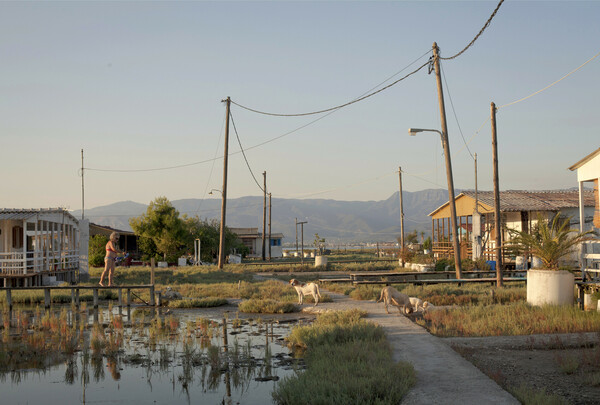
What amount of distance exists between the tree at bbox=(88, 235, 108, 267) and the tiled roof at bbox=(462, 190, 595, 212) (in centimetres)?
2619

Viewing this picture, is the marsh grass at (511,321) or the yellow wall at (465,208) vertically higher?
the yellow wall at (465,208)

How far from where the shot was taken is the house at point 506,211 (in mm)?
31828

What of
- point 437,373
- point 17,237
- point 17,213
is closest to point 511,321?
point 437,373

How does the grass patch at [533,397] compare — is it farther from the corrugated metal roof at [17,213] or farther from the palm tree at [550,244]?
the corrugated metal roof at [17,213]

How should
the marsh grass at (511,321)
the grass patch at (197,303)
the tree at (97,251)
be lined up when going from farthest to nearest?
the tree at (97,251) → the grass patch at (197,303) → the marsh grass at (511,321)

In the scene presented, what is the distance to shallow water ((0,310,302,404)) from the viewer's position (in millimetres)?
8211

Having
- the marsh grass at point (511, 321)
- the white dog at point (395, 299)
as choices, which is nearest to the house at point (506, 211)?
the white dog at point (395, 299)

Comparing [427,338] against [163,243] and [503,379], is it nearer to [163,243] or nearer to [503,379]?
[503,379]

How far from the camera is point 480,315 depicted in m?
13.6

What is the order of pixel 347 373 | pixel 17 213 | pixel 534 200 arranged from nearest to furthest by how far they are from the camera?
pixel 347 373, pixel 17 213, pixel 534 200

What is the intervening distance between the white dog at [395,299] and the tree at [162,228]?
110 ft

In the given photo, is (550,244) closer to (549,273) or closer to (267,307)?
(549,273)

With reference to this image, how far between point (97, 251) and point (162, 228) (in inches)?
208

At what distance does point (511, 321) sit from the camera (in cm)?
1223
